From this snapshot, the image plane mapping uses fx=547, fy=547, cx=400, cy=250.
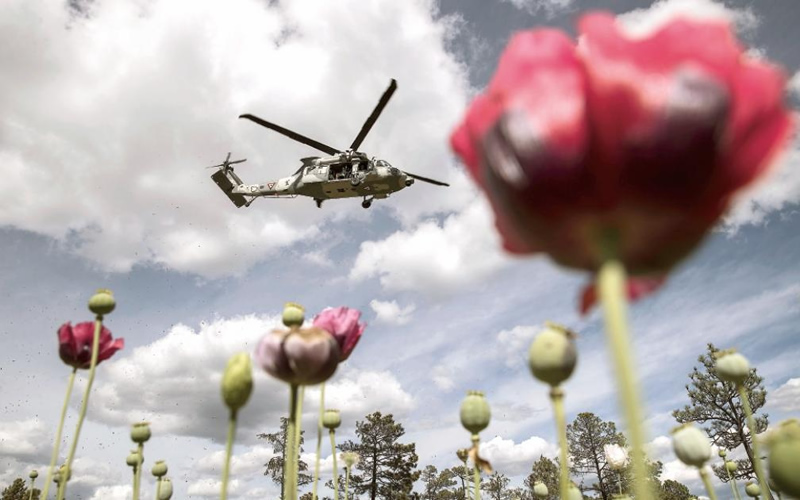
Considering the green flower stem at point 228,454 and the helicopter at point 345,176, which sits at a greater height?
the helicopter at point 345,176

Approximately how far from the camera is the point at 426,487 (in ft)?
199

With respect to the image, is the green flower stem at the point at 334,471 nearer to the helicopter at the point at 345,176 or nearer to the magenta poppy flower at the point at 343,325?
the magenta poppy flower at the point at 343,325

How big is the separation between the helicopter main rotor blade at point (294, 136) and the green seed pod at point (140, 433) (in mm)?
21866

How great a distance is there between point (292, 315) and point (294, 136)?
24.4 metres

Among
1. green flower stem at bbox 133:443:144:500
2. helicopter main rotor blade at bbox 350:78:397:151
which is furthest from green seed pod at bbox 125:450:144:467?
helicopter main rotor blade at bbox 350:78:397:151

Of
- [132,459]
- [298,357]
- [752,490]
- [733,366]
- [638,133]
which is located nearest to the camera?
[638,133]

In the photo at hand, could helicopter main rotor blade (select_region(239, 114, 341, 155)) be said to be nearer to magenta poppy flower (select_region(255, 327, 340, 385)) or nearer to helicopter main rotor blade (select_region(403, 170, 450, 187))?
helicopter main rotor blade (select_region(403, 170, 450, 187))

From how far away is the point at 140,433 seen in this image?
2775 mm

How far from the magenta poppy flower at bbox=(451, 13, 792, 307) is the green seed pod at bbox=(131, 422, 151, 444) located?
269 centimetres

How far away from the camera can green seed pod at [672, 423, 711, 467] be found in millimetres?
1877

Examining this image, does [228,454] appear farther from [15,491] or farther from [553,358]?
[15,491]

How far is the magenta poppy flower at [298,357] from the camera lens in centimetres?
160

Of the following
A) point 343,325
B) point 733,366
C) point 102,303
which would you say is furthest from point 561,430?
point 102,303

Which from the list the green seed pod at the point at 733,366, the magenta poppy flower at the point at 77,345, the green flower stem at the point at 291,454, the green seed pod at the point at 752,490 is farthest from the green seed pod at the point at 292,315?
the green seed pod at the point at 752,490
